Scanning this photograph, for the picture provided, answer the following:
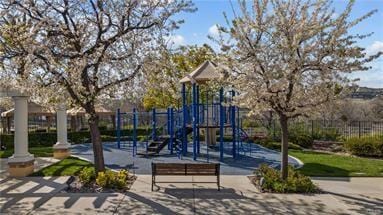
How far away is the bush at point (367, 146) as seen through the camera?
60.2 feet

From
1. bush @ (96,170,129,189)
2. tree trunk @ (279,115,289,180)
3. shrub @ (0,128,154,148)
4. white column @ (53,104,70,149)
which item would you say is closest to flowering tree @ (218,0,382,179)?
Result: tree trunk @ (279,115,289,180)

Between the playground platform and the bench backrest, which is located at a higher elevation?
the bench backrest

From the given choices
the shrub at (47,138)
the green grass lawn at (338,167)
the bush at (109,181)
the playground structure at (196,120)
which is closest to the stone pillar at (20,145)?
the bush at (109,181)

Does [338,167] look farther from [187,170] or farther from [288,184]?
[187,170]

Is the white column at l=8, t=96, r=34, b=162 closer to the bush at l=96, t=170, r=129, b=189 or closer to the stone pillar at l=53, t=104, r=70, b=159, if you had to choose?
the bush at l=96, t=170, r=129, b=189

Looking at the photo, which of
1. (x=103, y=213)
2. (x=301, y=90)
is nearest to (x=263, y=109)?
(x=301, y=90)

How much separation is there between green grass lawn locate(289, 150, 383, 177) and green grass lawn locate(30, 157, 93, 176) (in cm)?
752

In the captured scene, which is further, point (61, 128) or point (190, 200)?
point (61, 128)

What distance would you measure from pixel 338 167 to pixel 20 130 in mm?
10707

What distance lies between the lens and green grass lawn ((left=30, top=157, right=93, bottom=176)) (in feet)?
43.3

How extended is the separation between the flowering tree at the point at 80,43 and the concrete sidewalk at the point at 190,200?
8.12ft

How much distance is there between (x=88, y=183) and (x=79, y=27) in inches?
160

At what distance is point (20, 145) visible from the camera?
13016mm

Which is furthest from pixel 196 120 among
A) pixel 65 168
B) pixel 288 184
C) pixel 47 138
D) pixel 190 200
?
pixel 47 138
